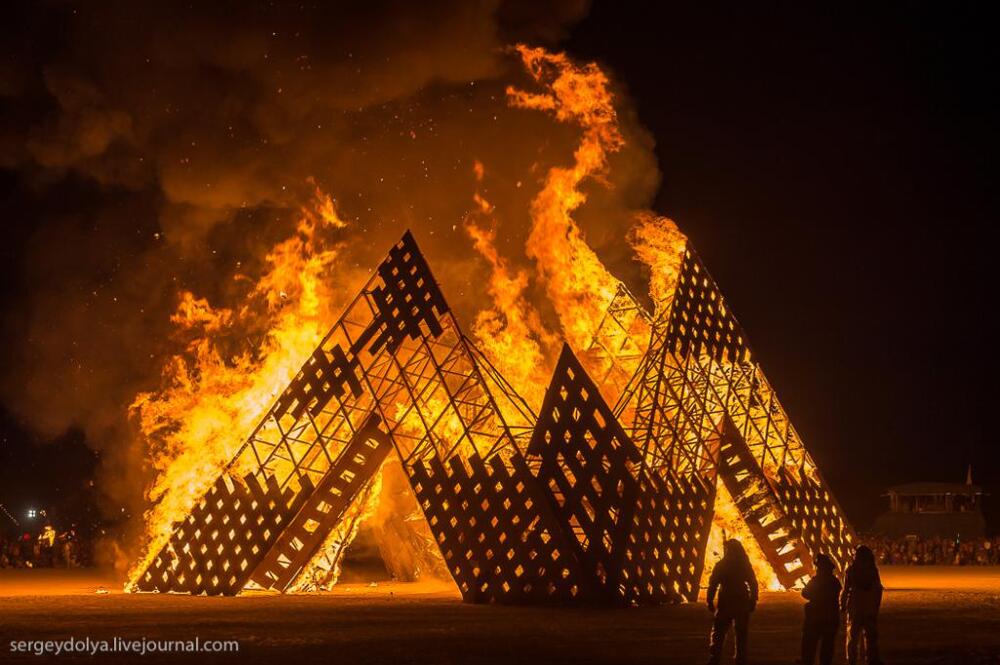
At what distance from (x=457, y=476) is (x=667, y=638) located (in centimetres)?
659

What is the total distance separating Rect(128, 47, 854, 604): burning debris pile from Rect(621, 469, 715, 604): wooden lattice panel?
0.13 ft

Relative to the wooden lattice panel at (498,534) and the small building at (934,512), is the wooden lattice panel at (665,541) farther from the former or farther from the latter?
the small building at (934,512)

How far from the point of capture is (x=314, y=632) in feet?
48.5

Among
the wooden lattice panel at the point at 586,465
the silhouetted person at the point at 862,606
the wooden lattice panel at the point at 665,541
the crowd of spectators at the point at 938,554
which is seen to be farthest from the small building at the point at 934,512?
the silhouetted person at the point at 862,606

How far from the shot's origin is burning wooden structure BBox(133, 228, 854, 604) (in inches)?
768

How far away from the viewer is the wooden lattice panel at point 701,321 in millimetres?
23125

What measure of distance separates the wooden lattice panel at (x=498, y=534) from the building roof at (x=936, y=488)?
4149cm

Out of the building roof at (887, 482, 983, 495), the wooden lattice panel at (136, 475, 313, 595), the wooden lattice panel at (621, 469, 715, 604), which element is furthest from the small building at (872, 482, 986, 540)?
the wooden lattice panel at (136, 475, 313, 595)

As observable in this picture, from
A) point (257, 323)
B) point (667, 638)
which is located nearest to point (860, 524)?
point (257, 323)

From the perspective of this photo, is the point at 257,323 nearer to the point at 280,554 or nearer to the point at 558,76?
the point at 280,554

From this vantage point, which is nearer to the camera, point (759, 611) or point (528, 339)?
point (759, 611)

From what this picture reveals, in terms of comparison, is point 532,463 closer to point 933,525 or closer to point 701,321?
point 701,321

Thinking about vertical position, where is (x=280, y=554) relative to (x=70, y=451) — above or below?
below

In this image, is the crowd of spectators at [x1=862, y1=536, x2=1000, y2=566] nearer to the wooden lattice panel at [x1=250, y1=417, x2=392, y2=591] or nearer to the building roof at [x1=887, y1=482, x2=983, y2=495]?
the building roof at [x1=887, y1=482, x2=983, y2=495]
